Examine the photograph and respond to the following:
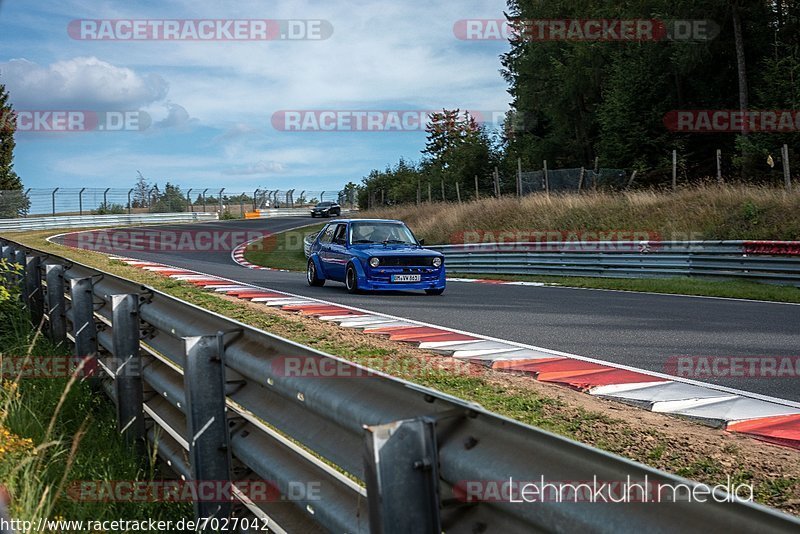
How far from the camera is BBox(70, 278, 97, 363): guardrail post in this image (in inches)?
256

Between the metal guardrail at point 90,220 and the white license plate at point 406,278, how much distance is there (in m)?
38.6

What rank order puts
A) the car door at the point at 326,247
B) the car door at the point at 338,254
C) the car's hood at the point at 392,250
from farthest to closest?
1. the car door at the point at 326,247
2. the car door at the point at 338,254
3. the car's hood at the point at 392,250

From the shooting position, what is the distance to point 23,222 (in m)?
47.9

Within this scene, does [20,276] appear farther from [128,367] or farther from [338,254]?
[338,254]

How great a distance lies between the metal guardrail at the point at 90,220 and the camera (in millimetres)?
47719

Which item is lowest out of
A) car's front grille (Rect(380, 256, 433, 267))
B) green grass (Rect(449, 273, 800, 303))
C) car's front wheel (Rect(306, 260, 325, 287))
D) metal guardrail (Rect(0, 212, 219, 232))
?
green grass (Rect(449, 273, 800, 303))

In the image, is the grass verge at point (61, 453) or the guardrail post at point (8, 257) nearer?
the grass verge at point (61, 453)

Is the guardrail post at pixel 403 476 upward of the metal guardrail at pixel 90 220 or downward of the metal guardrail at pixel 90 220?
downward

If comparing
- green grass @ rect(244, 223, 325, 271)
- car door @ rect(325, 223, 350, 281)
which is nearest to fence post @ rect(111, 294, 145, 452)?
car door @ rect(325, 223, 350, 281)

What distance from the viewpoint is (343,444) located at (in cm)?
268

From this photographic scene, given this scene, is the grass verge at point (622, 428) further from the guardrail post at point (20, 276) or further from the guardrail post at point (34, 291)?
the guardrail post at point (20, 276)
